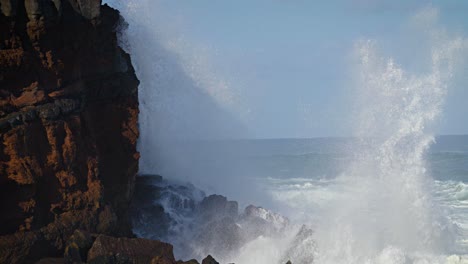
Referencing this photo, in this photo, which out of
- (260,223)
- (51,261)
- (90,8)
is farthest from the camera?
(260,223)

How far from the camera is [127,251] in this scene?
9461 mm

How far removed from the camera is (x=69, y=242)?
9.27 metres

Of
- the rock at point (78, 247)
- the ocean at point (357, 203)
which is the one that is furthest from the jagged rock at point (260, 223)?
the rock at point (78, 247)

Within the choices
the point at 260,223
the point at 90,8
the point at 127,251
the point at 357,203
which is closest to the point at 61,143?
the point at 127,251

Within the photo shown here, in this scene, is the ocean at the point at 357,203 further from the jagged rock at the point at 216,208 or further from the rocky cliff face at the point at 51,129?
the rocky cliff face at the point at 51,129

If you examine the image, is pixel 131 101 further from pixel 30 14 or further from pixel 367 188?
pixel 367 188

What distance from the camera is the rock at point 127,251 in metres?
9.08

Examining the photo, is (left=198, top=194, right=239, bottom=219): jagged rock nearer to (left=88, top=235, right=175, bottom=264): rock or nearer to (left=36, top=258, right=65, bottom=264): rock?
(left=88, top=235, right=175, bottom=264): rock

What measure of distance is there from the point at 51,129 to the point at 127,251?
8.44ft

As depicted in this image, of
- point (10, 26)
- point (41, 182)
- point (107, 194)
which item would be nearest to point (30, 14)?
point (10, 26)

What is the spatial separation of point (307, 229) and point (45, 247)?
265 inches

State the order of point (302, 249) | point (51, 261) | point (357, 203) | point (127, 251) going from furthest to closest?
point (357, 203) → point (302, 249) → point (127, 251) → point (51, 261)

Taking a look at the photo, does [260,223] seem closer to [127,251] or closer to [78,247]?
[127,251]

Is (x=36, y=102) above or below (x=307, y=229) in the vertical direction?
above
